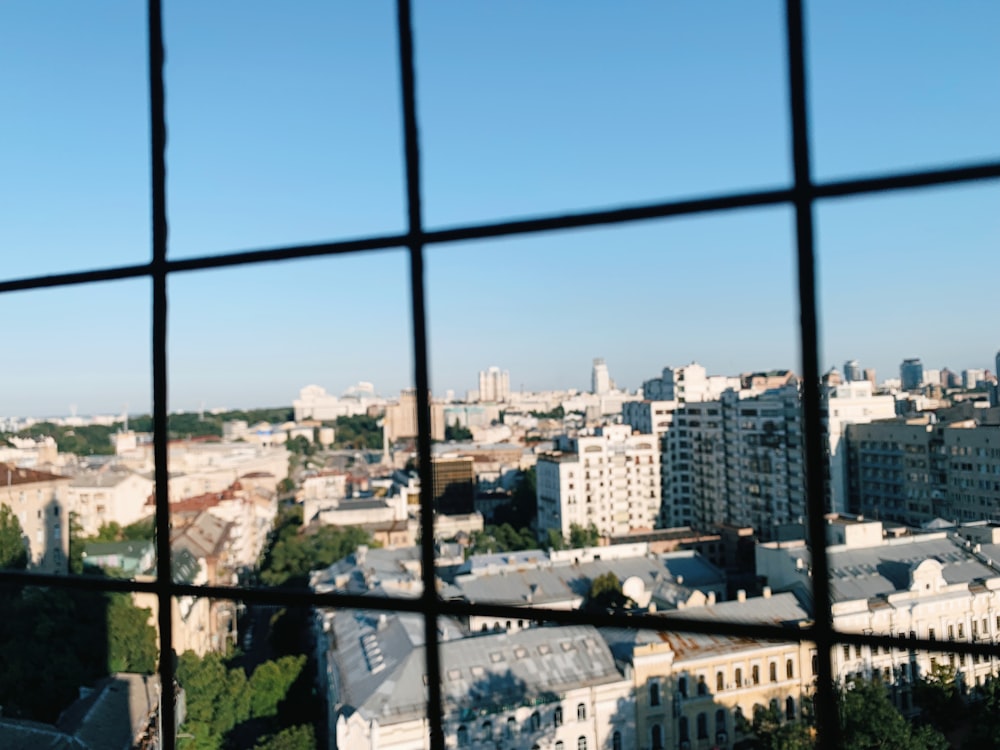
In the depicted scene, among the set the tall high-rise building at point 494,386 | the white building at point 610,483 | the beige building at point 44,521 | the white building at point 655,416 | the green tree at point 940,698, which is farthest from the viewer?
the tall high-rise building at point 494,386

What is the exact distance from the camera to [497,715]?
5.60 metres

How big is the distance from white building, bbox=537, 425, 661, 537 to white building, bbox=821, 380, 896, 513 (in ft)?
33.9

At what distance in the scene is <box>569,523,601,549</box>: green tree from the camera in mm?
14579

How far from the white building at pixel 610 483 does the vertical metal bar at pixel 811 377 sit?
15.7 m

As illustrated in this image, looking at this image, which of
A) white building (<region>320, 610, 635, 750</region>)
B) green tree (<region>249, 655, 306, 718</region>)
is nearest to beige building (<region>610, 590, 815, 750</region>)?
white building (<region>320, 610, 635, 750</region>)

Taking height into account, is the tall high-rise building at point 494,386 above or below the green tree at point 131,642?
above

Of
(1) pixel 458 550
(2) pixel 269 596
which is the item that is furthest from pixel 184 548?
(2) pixel 269 596

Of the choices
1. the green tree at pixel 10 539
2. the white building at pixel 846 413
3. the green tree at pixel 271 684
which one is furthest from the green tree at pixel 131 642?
the white building at pixel 846 413

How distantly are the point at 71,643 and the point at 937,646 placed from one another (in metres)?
9.08

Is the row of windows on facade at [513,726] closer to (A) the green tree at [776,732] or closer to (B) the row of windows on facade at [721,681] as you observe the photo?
(B) the row of windows on facade at [721,681]

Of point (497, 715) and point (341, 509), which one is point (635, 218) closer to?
point (497, 715)

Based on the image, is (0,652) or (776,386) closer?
(0,652)

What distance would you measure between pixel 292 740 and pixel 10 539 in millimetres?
3540

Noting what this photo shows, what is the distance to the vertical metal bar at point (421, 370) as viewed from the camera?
0.50 metres
